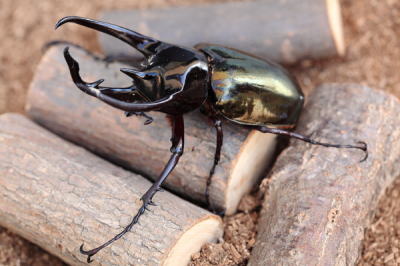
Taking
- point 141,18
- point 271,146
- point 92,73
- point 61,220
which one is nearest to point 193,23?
point 141,18

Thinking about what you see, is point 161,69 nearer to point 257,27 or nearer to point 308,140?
point 308,140

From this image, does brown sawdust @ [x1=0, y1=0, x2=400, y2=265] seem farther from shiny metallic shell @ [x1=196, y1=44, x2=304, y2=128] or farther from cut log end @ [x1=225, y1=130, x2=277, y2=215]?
shiny metallic shell @ [x1=196, y1=44, x2=304, y2=128]

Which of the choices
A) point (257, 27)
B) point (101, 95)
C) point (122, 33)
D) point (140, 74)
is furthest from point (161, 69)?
point (257, 27)

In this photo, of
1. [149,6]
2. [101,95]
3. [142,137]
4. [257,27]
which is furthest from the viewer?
[149,6]

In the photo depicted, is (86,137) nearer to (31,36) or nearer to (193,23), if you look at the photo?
(193,23)

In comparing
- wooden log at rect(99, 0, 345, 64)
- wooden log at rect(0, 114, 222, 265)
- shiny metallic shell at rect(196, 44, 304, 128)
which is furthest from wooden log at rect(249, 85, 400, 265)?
wooden log at rect(99, 0, 345, 64)

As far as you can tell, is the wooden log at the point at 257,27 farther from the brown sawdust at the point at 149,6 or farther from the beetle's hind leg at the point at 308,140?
the beetle's hind leg at the point at 308,140
